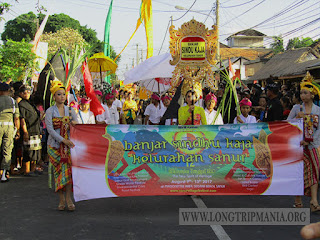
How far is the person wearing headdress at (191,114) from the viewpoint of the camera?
716 cm

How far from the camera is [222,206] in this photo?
633 centimetres

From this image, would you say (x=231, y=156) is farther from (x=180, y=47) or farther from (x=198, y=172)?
(x=180, y=47)

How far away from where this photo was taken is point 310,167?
6184mm

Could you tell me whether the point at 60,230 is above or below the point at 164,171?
below

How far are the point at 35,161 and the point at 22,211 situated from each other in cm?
372

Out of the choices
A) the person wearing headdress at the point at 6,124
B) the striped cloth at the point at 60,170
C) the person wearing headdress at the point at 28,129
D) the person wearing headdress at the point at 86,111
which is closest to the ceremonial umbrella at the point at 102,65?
the person wearing headdress at the point at 28,129

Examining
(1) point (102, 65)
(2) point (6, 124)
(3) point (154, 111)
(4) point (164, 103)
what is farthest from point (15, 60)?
(2) point (6, 124)

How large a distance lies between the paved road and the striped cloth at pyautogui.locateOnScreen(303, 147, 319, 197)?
1.76 ft

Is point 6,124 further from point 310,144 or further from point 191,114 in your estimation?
point 310,144

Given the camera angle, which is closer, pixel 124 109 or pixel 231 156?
pixel 231 156

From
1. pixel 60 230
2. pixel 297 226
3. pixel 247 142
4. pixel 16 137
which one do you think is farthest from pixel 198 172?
pixel 16 137

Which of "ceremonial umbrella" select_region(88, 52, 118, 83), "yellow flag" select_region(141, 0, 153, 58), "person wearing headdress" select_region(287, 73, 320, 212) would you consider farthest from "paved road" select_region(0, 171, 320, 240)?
"yellow flag" select_region(141, 0, 153, 58)

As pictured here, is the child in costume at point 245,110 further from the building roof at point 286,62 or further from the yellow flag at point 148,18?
the building roof at point 286,62

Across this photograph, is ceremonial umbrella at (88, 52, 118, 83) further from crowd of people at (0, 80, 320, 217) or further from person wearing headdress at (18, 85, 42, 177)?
person wearing headdress at (18, 85, 42, 177)
